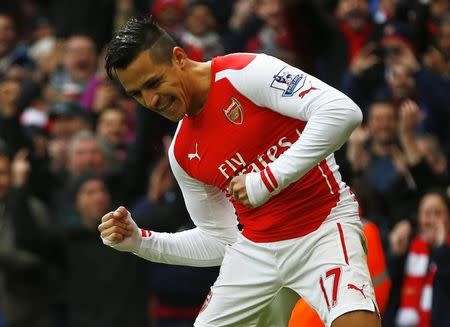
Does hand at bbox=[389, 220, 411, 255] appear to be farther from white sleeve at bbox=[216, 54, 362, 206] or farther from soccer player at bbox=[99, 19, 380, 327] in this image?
white sleeve at bbox=[216, 54, 362, 206]

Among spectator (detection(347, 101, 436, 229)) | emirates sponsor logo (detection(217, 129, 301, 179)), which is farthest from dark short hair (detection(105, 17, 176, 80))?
spectator (detection(347, 101, 436, 229))

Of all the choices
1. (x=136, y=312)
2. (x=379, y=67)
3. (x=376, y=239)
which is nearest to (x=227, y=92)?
(x=376, y=239)

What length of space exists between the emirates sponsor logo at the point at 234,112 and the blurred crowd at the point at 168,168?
2417 millimetres

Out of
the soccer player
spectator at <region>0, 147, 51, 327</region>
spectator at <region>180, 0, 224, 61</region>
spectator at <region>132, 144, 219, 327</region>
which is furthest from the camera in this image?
spectator at <region>180, 0, 224, 61</region>

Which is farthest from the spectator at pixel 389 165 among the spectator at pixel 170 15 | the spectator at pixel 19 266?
the spectator at pixel 170 15

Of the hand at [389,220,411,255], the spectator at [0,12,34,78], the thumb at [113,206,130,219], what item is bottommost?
the hand at [389,220,411,255]

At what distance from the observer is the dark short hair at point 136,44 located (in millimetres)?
5539

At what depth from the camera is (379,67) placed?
10680mm

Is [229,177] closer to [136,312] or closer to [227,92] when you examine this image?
[227,92]

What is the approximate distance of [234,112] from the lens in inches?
223

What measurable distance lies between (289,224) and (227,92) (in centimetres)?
70

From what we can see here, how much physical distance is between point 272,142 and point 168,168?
4.53 m

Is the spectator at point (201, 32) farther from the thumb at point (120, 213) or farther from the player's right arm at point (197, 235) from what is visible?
the thumb at point (120, 213)

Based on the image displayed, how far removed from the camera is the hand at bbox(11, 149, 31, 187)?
34.2 feet
